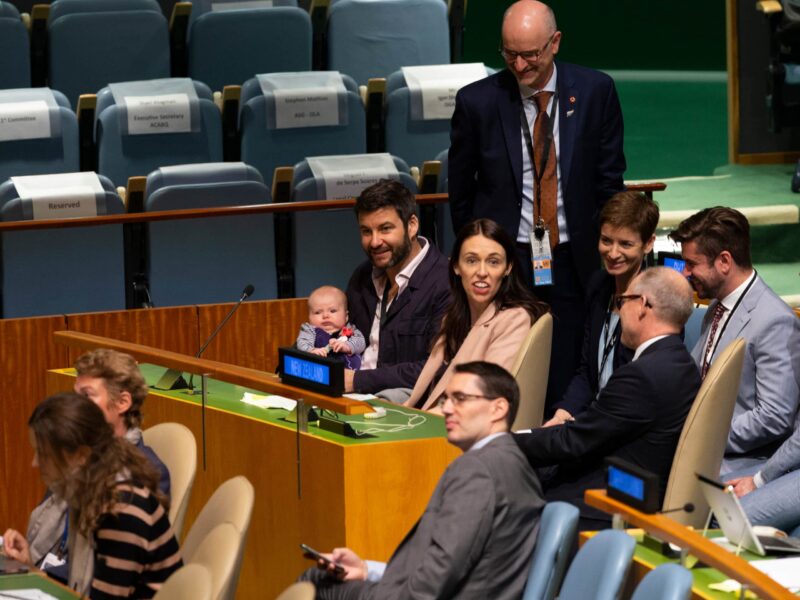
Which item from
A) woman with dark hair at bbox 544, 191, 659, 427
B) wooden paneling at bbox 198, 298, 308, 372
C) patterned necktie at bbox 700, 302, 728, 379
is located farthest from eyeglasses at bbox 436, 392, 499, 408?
wooden paneling at bbox 198, 298, 308, 372

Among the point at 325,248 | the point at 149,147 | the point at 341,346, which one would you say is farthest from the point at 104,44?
the point at 341,346

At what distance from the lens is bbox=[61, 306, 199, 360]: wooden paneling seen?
185 inches

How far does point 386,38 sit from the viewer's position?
20.0 feet

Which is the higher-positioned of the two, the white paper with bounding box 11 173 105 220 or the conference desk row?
the white paper with bounding box 11 173 105 220

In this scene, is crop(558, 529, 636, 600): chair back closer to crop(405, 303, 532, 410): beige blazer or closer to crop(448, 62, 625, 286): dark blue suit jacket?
crop(405, 303, 532, 410): beige blazer

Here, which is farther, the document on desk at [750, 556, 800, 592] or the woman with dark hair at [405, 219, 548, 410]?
the woman with dark hair at [405, 219, 548, 410]

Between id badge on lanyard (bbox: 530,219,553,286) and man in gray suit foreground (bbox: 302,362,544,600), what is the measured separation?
4.07 ft

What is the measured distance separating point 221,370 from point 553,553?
48.6 inches

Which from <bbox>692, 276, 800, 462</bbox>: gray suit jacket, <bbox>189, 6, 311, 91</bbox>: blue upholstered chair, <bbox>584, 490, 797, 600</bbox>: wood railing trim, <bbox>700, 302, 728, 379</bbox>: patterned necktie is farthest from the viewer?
<bbox>189, 6, 311, 91</bbox>: blue upholstered chair

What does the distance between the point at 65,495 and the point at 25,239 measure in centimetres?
218

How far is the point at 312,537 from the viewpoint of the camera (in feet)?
11.3

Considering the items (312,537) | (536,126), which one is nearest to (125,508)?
(312,537)

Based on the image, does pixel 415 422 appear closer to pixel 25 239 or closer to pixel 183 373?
pixel 183 373

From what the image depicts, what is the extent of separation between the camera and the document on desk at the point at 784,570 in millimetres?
2528
